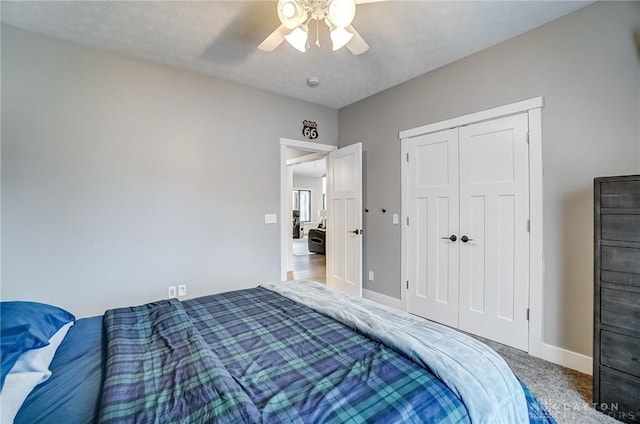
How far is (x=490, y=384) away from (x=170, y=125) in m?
3.24

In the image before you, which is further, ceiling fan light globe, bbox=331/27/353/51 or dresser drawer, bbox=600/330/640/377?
ceiling fan light globe, bbox=331/27/353/51

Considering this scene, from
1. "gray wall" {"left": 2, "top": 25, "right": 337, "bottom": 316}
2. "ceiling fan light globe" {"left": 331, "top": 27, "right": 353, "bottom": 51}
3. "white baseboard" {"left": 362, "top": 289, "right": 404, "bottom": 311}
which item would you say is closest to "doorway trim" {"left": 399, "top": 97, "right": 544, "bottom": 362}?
"white baseboard" {"left": 362, "top": 289, "right": 404, "bottom": 311}

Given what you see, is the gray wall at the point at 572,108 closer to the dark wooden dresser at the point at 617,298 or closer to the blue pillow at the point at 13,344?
the dark wooden dresser at the point at 617,298

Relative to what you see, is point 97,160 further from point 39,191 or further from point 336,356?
point 336,356

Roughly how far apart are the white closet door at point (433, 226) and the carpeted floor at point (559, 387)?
0.71m

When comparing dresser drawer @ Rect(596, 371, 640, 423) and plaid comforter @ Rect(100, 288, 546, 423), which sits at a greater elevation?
plaid comforter @ Rect(100, 288, 546, 423)

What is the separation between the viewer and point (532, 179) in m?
2.38

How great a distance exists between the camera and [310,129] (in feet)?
13.1

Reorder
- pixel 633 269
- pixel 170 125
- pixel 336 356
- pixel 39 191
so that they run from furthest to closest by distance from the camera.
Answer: pixel 170 125 → pixel 39 191 → pixel 633 269 → pixel 336 356

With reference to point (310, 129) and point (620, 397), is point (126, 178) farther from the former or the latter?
point (620, 397)

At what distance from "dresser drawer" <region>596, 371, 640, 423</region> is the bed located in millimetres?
922

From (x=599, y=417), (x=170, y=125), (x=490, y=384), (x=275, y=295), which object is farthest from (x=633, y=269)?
(x=170, y=125)

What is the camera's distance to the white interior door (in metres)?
3.71

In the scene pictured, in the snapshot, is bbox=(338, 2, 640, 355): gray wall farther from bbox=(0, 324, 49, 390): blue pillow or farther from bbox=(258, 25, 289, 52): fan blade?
bbox=(0, 324, 49, 390): blue pillow
